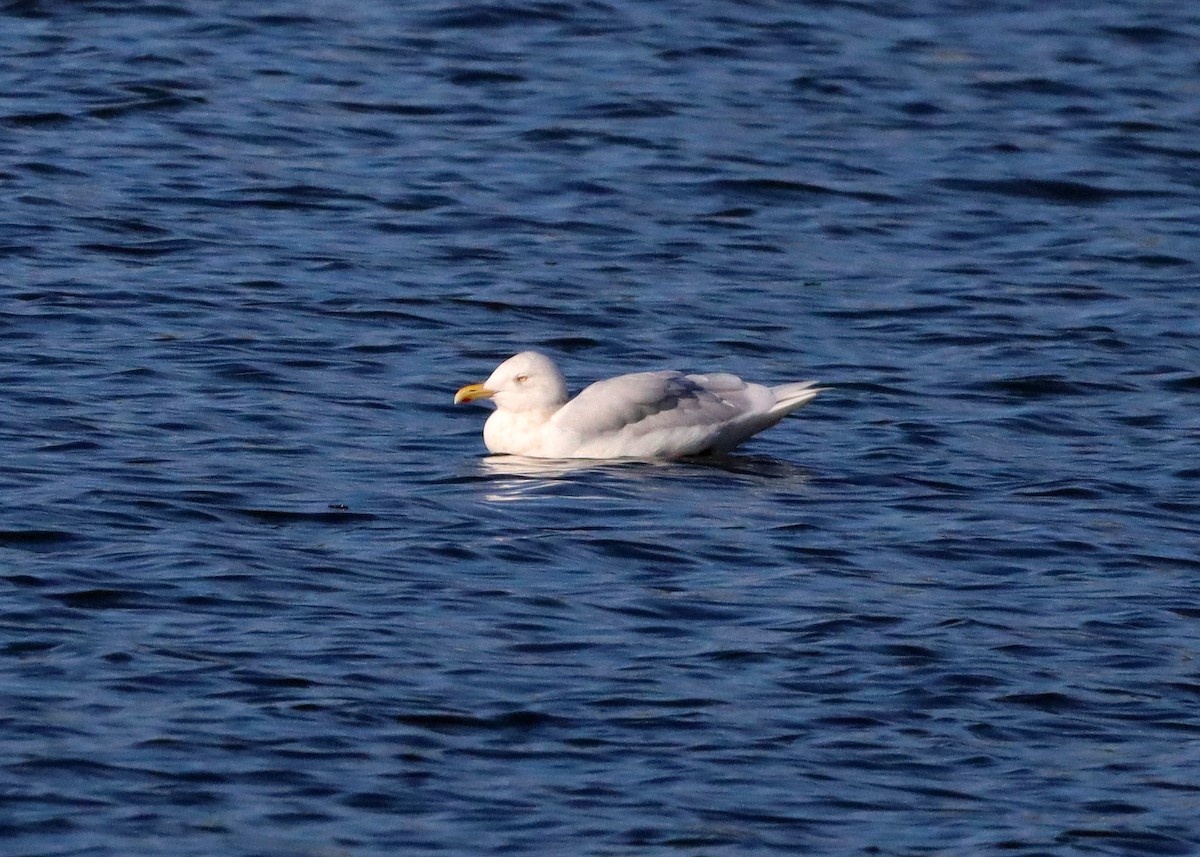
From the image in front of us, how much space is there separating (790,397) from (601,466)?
3.37 ft

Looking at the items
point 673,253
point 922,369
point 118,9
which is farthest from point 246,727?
point 118,9

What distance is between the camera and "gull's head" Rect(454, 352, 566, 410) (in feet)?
41.8

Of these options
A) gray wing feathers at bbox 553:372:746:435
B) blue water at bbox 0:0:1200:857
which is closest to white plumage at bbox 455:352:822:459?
gray wing feathers at bbox 553:372:746:435

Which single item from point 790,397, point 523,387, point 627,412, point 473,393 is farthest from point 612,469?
point 790,397

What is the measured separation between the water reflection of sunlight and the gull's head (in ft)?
0.96

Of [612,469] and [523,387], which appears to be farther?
[523,387]

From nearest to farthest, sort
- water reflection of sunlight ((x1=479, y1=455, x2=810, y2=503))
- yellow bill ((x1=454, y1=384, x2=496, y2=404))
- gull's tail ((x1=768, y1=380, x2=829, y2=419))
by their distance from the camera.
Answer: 1. water reflection of sunlight ((x1=479, y1=455, x2=810, y2=503))
2. gull's tail ((x1=768, y1=380, x2=829, y2=419))
3. yellow bill ((x1=454, y1=384, x2=496, y2=404))

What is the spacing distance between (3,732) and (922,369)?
7575mm

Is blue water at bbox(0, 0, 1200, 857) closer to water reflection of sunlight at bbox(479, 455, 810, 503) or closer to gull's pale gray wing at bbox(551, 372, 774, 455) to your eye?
water reflection of sunlight at bbox(479, 455, 810, 503)

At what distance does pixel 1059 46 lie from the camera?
2322 cm

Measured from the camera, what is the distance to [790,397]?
41.7 feet

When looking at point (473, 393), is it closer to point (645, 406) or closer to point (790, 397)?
point (645, 406)

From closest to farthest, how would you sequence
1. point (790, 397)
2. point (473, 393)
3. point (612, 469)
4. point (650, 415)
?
point (612, 469), point (650, 415), point (790, 397), point (473, 393)

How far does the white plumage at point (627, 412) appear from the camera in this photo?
12539 millimetres
